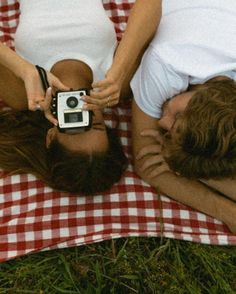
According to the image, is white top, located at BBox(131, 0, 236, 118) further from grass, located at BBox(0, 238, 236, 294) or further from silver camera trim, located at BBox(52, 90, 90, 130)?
grass, located at BBox(0, 238, 236, 294)

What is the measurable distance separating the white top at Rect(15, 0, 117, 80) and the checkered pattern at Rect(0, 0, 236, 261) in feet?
1.58

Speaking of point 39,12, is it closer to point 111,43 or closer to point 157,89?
point 111,43

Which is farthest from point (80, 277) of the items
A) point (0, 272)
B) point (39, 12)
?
point (39, 12)

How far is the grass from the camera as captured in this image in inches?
70.4

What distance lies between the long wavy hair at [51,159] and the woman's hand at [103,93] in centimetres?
18

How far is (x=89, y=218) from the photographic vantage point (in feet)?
6.13

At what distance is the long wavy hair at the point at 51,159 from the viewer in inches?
63.4

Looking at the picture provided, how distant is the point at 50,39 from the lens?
1.81m

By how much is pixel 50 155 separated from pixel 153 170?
0.44 meters

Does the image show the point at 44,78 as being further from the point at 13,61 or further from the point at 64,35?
the point at 64,35

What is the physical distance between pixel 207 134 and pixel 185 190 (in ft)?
1.43

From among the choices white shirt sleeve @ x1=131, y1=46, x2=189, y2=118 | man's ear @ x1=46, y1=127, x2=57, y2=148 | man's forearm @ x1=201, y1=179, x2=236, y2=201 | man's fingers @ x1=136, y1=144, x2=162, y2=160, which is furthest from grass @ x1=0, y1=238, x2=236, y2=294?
white shirt sleeve @ x1=131, y1=46, x2=189, y2=118

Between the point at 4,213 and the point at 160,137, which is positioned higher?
the point at 160,137

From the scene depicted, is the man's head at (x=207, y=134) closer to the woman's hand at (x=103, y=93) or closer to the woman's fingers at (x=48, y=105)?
the woman's hand at (x=103, y=93)
